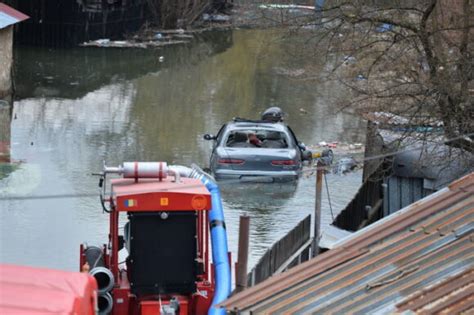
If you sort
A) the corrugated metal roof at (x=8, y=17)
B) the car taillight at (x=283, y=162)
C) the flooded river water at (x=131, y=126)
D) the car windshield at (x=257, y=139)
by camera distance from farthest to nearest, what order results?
the corrugated metal roof at (x=8, y=17)
the car windshield at (x=257, y=139)
the car taillight at (x=283, y=162)
the flooded river water at (x=131, y=126)

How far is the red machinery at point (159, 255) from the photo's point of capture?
10.8 meters

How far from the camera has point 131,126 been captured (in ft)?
104

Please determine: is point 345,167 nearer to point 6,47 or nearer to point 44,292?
point 6,47

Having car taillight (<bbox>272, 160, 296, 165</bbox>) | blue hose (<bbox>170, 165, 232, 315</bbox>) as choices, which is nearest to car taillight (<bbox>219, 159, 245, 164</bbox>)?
car taillight (<bbox>272, 160, 296, 165</bbox>)

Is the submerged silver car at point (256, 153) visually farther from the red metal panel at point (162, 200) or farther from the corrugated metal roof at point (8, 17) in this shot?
the corrugated metal roof at point (8, 17)

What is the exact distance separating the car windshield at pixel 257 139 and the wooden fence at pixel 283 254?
7779 millimetres

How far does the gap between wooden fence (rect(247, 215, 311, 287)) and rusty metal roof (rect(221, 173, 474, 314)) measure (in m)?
3.25

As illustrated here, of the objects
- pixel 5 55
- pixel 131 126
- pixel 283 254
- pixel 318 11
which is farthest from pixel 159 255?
pixel 5 55

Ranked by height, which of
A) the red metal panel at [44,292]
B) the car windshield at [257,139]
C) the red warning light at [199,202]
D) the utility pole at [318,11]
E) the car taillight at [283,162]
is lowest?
the car taillight at [283,162]

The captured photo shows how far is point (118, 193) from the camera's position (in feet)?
35.7

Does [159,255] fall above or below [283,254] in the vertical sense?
above

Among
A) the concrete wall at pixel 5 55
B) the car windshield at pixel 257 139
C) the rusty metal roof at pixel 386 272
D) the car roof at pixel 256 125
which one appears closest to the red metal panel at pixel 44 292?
the rusty metal roof at pixel 386 272

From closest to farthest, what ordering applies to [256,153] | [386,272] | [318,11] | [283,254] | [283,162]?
[386,272] < [283,254] < [318,11] < [256,153] < [283,162]

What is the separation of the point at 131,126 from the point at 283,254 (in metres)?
19.8
